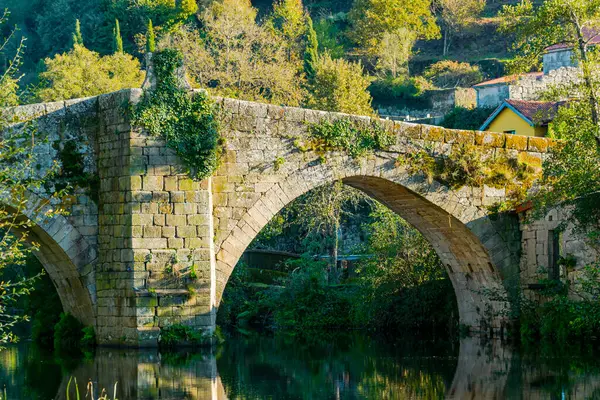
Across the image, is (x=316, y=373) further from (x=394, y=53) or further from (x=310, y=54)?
(x=394, y=53)

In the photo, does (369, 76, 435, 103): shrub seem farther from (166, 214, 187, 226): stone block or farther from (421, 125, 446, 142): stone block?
(166, 214, 187, 226): stone block

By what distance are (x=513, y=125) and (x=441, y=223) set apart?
1254 cm

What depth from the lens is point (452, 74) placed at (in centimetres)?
5169

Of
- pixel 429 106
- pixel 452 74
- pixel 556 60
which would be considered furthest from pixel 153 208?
pixel 452 74

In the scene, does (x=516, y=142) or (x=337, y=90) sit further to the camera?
(x=337, y=90)

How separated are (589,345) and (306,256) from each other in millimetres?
9279

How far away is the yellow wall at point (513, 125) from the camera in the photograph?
31094mm

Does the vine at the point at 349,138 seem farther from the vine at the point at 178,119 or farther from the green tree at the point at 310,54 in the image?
the green tree at the point at 310,54

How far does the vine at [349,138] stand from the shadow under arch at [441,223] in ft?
1.26

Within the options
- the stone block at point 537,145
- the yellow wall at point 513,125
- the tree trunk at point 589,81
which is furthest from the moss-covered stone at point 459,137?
the yellow wall at point 513,125

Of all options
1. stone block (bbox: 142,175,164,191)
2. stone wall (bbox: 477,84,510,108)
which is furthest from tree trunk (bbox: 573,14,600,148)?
stone wall (bbox: 477,84,510,108)

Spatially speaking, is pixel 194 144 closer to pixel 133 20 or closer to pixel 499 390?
pixel 499 390

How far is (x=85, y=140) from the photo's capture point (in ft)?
56.4

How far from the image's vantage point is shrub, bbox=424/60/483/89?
168 ft
